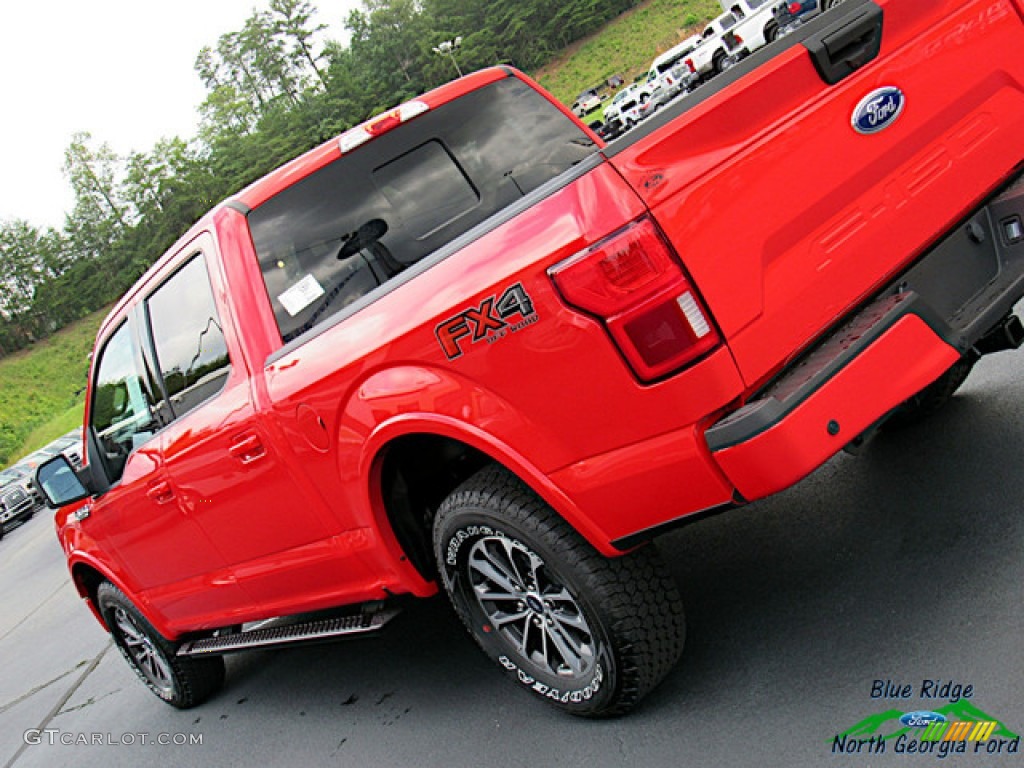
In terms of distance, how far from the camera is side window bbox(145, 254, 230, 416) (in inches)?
156

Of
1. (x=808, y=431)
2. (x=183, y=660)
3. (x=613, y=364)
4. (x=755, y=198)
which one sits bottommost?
(x=183, y=660)

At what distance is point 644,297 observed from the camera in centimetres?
249

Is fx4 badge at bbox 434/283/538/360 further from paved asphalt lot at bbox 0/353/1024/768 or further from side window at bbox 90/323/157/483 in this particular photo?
side window at bbox 90/323/157/483

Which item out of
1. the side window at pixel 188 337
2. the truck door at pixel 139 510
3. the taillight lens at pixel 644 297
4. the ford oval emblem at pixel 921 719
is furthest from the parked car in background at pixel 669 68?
the ford oval emblem at pixel 921 719

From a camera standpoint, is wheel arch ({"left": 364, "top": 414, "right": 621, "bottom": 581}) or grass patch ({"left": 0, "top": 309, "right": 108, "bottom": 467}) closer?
wheel arch ({"left": 364, "top": 414, "right": 621, "bottom": 581})

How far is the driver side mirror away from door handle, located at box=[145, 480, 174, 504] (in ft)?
2.23

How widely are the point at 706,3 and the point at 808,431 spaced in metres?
78.2

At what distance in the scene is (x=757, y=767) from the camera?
8.86 feet

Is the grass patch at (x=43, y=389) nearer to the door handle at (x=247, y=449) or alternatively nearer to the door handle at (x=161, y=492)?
the door handle at (x=161, y=492)

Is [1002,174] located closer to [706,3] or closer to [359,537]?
[359,537]

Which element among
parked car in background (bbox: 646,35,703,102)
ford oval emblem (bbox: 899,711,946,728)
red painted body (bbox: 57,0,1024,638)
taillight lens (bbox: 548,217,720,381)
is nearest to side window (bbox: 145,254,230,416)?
red painted body (bbox: 57,0,1024,638)

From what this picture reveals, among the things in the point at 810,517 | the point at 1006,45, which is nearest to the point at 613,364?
the point at 1006,45

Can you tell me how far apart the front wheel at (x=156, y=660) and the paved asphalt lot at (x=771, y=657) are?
116 mm

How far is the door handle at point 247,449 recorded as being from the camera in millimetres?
3684
